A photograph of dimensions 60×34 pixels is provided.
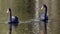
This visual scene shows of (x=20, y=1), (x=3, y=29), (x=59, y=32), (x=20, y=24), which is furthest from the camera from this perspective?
(x=20, y=1)

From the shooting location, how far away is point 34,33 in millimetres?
14266

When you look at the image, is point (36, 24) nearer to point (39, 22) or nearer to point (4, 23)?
point (39, 22)

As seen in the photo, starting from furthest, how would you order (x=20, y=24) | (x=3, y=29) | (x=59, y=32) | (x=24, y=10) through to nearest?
(x=24, y=10)
(x=20, y=24)
(x=3, y=29)
(x=59, y=32)

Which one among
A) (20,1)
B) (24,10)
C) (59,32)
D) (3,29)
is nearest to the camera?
(59,32)

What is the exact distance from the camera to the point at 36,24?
642 inches

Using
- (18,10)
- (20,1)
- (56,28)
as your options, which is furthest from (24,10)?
(56,28)

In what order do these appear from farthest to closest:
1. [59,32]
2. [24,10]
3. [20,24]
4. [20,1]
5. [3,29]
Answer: [20,1]
[24,10]
[20,24]
[3,29]
[59,32]

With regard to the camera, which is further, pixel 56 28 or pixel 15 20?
pixel 15 20

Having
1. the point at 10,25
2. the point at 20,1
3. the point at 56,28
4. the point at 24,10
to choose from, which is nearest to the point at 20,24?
the point at 10,25

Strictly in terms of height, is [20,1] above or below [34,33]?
above

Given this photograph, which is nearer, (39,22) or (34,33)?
(34,33)

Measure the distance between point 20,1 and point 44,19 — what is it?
34.5 feet

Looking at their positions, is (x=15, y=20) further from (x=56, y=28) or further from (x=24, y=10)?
(x=24, y=10)

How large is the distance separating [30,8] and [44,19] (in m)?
6.25
